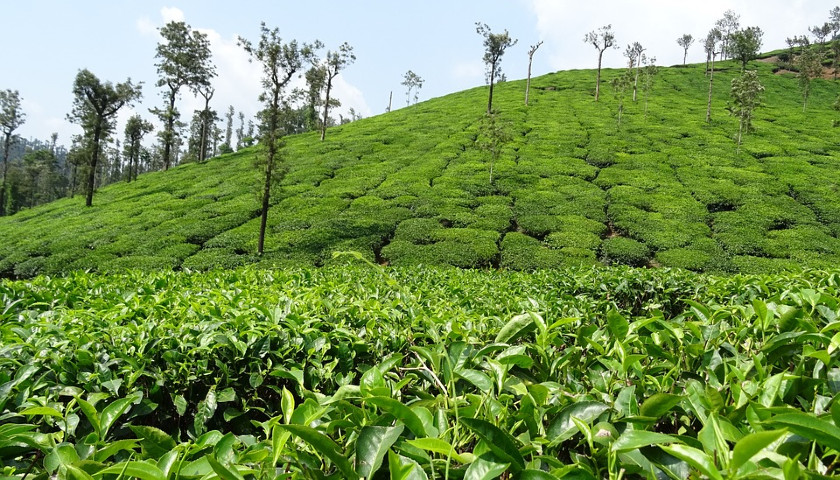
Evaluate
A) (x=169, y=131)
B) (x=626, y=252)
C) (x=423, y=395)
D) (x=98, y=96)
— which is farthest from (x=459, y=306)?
(x=169, y=131)

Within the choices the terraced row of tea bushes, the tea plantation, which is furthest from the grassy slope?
the terraced row of tea bushes

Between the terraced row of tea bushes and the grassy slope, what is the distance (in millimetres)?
14940

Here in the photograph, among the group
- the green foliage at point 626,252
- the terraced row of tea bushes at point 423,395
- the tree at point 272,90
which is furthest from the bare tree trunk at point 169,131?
the terraced row of tea bushes at point 423,395

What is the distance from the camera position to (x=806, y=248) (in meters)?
18.4

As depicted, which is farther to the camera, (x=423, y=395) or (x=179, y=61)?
(x=179, y=61)

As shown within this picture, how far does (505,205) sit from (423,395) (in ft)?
71.6

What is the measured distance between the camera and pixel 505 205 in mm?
22656

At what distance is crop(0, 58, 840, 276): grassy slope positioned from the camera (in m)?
18.4

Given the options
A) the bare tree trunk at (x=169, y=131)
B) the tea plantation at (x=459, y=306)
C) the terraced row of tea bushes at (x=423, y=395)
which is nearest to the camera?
the terraced row of tea bushes at (x=423, y=395)

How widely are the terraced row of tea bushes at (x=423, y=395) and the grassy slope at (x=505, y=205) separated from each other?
49.0ft

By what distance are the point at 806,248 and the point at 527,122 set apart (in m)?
22.5

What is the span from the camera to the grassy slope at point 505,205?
18.4 metres

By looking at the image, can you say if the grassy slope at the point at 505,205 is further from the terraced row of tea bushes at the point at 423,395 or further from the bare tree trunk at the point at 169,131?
the terraced row of tea bushes at the point at 423,395

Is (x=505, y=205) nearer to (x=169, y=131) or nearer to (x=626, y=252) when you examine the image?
(x=626, y=252)
